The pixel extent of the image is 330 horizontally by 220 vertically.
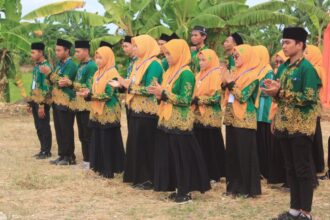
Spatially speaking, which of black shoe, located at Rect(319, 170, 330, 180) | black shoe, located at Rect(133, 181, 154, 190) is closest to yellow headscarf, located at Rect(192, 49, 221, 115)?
black shoe, located at Rect(133, 181, 154, 190)

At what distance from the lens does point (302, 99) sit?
4508mm

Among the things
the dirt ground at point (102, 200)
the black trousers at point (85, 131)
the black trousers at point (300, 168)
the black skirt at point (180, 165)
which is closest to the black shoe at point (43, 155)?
the dirt ground at point (102, 200)

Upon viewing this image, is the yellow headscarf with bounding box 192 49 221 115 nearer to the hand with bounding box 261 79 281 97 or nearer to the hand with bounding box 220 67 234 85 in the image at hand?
the hand with bounding box 220 67 234 85

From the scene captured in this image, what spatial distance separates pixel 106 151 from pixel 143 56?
4.65 feet

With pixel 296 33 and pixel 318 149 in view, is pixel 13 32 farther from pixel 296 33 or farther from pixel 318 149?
pixel 296 33

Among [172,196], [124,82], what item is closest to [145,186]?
[172,196]

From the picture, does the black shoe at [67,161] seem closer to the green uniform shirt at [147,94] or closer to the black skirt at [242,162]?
the green uniform shirt at [147,94]

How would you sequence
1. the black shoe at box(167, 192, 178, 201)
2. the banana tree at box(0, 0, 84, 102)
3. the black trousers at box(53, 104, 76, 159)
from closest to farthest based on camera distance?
the black shoe at box(167, 192, 178, 201) → the black trousers at box(53, 104, 76, 159) → the banana tree at box(0, 0, 84, 102)

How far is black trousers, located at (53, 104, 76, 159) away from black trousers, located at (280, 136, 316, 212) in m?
3.86

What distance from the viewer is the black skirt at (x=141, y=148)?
6.16m

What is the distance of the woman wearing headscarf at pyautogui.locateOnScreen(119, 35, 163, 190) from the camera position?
238 inches

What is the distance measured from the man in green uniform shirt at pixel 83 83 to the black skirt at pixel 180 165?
1905 millimetres

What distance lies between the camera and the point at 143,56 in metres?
6.11

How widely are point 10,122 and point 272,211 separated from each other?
892cm
